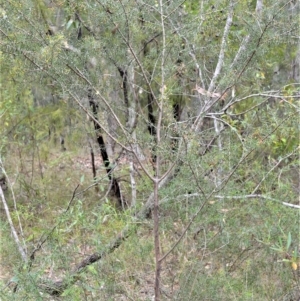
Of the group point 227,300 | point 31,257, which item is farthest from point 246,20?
point 31,257

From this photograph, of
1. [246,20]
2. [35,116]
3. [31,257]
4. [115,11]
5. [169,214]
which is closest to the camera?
[115,11]

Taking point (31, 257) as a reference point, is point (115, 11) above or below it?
above

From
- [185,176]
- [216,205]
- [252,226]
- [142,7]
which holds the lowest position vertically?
[252,226]

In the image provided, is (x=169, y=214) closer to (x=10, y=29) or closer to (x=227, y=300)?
(x=227, y=300)

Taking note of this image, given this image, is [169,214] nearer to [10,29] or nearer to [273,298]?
[273,298]

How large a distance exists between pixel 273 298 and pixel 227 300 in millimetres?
453

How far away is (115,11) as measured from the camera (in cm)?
234

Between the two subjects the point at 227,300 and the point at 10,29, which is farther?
the point at 227,300

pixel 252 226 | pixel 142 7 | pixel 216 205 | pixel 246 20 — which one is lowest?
pixel 252 226

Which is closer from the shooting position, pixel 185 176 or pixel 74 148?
pixel 185 176

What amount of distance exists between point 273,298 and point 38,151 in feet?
10.7

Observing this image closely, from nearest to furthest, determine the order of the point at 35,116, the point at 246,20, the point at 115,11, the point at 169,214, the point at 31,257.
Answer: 1. the point at 115,11
2. the point at 246,20
3. the point at 31,257
4. the point at 169,214
5. the point at 35,116

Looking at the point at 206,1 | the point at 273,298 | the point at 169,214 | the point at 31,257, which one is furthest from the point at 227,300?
the point at 206,1

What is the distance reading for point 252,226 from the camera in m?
2.99
